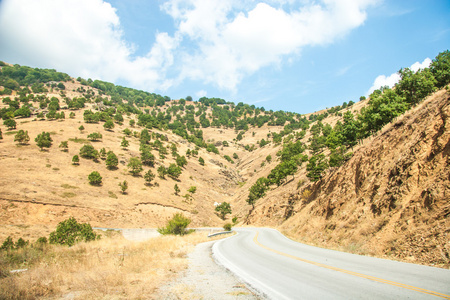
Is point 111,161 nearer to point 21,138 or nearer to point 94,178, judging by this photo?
point 94,178

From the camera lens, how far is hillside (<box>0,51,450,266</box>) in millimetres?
14266

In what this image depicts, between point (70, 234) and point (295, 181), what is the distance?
5064 centimetres

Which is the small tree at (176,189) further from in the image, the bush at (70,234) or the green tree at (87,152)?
the bush at (70,234)

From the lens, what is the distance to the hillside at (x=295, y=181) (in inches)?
562

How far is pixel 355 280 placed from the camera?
23.8 feet

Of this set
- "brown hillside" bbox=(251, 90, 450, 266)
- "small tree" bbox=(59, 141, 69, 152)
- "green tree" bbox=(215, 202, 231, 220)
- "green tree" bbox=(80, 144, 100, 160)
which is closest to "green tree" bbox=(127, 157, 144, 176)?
"green tree" bbox=(80, 144, 100, 160)

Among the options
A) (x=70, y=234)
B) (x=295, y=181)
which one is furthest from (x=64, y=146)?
(x=295, y=181)

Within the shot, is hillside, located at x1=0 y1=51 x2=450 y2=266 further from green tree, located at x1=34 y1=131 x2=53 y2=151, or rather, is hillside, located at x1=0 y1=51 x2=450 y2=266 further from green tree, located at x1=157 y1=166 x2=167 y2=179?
green tree, located at x1=34 y1=131 x2=53 y2=151

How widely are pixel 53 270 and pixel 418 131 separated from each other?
2563 cm

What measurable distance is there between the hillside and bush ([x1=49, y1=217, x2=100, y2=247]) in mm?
13420

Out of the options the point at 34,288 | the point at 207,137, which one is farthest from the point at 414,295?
the point at 207,137

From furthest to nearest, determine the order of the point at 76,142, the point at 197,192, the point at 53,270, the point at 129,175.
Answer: the point at 197,192, the point at 76,142, the point at 129,175, the point at 53,270

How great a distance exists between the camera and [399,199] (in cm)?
1529

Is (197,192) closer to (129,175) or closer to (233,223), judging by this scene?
(233,223)
